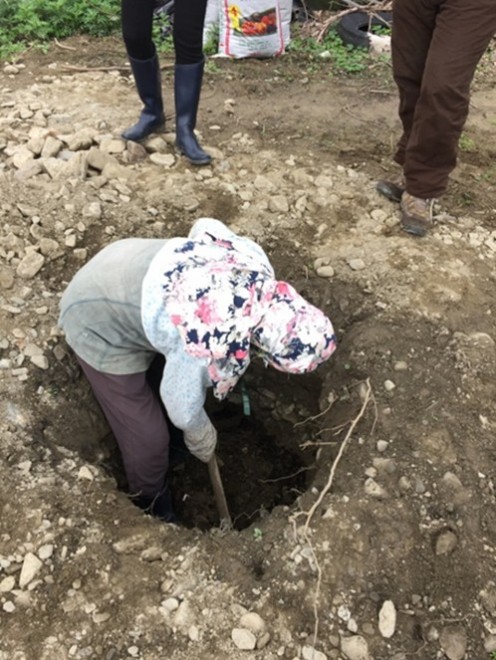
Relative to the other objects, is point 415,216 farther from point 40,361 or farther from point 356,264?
point 40,361

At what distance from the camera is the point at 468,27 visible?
2.80 m

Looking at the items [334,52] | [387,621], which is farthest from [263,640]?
[334,52]

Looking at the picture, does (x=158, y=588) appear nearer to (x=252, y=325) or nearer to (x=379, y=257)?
(x=252, y=325)

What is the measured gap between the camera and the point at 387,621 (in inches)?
A: 80.0

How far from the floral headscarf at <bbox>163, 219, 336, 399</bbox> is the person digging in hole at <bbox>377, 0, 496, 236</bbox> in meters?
1.41

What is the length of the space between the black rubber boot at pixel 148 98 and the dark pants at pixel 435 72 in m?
1.22

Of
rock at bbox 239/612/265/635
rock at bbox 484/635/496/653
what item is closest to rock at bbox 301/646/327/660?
rock at bbox 239/612/265/635

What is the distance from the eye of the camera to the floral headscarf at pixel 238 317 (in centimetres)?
192

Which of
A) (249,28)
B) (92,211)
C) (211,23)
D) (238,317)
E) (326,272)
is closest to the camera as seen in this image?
(238,317)

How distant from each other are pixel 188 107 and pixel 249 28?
171 centimetres

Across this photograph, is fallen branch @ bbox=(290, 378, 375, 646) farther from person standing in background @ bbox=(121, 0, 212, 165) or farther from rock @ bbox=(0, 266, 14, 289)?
person standing in background @ bbox=(121, 0, 212, 165)

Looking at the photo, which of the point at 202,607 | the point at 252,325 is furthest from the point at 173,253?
the point at 202,607

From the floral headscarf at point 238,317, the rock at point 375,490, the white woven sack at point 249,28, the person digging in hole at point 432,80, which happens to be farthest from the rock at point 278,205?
the white woven sack at point 249,28

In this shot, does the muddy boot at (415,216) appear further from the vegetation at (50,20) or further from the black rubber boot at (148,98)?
the vegetation at (50,20)
